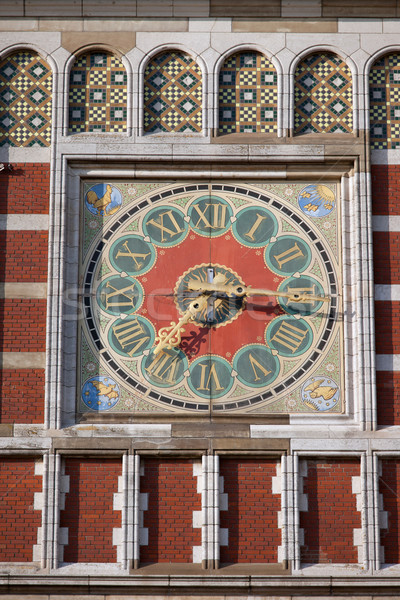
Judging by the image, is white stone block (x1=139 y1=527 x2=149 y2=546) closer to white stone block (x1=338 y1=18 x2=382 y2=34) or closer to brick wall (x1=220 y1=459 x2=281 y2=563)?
brick wall (x1=220 y1=459 x2=281 y2=563)

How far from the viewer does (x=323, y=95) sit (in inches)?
599

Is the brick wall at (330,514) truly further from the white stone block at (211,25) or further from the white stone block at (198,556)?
the white stone block at (211,25)

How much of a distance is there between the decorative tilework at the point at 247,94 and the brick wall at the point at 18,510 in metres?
4.55

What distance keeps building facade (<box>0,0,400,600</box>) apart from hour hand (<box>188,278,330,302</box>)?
4cm

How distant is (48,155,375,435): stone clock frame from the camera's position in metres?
14.4

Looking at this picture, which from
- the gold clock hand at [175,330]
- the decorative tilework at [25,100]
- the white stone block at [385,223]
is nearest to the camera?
the gold clock hand at [175,330]

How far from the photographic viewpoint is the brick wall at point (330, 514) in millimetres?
13984

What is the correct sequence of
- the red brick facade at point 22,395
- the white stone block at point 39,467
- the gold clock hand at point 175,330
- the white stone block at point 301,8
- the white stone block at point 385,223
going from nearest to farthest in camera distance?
1. the white stone block at point 39,467
2. the red brick facade at point 22,395
3. the gold clock hand at point 175,330
4. the white stone block at point 385,223
5. the white stone block at point 301,8

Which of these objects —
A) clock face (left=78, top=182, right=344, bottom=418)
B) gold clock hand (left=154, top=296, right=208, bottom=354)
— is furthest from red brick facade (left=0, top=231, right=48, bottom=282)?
gold clock hand (left=154, top=296, right=208, bottom=354)

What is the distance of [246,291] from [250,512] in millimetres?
2510

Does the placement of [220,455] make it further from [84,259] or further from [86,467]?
[84,259]

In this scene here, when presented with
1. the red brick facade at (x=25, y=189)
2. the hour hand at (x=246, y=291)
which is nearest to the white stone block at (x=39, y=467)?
the hour hand at (x=246, y=291)

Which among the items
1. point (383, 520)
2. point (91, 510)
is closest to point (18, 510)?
point (91, 510)

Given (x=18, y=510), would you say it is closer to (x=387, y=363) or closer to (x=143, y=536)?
(x=143, y=536)
